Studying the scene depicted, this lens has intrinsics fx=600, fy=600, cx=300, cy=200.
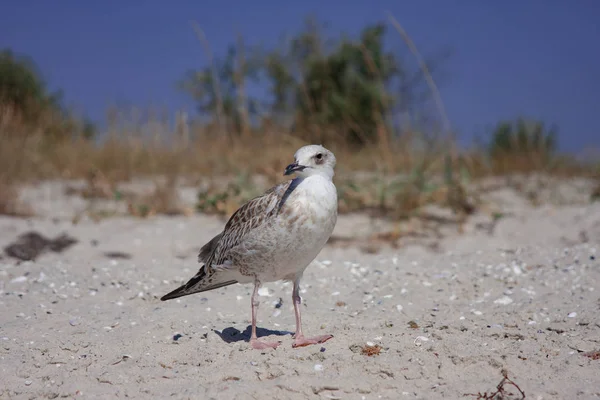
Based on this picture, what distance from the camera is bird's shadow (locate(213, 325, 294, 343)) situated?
3.66m

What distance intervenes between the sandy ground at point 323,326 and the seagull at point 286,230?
14.6 inches

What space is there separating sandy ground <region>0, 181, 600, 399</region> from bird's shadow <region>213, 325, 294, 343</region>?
0.02m

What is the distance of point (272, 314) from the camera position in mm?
Result: 4305

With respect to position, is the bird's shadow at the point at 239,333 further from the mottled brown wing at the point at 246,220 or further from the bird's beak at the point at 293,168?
the bird's beak at the point at 293,168

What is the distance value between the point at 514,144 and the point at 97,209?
7.57 metres

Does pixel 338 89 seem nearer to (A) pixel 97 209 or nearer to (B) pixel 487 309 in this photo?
(A) pixel 97 209

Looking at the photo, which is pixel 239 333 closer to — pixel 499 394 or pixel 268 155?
pixel 499 394

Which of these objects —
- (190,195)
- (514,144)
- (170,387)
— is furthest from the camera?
(514,144)

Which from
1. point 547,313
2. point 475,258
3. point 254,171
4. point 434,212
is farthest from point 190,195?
point 547,313

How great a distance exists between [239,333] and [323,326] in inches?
21.3

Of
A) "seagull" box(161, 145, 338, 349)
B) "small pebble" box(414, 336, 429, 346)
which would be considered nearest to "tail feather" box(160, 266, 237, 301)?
"seagull" box(161, 145, 338, 349)

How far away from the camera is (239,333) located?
3.80m

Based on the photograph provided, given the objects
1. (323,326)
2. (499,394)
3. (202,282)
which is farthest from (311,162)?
(499,394)

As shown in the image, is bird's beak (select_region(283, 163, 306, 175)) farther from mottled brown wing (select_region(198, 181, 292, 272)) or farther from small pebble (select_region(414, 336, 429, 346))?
small pebble (select_region(414, 336, 429, 346))
